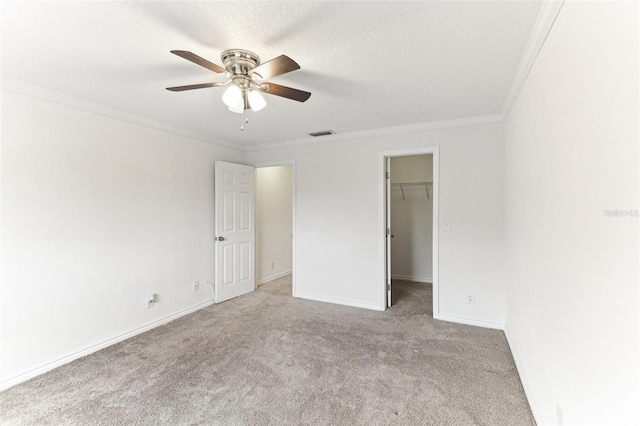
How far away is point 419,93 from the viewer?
8.30 feet

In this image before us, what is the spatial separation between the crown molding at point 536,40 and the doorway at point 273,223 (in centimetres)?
349

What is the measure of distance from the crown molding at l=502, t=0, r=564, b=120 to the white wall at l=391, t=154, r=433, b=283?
2.79m

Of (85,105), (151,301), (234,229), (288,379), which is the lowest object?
(288,379)

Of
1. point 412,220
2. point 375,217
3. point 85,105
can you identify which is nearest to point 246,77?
point 85,105

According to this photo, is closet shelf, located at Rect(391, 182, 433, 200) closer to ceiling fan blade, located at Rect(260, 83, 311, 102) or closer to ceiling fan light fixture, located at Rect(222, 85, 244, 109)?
ceiling fan blade, located at Rect(260, 83, 311, 102)

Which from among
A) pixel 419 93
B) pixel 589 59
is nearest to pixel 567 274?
pixel 589 59

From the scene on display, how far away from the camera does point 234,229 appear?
14.1ft

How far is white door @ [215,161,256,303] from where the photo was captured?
405cm

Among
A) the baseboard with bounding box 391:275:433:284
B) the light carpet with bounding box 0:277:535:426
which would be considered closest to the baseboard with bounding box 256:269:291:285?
the light carpet with bounding box 0:277:535:426

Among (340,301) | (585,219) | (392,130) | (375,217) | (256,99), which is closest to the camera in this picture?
(585,219)

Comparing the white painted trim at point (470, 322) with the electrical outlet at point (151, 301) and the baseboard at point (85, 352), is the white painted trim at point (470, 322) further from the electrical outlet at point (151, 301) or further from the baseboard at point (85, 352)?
the electrical outlet at point (151, 301)

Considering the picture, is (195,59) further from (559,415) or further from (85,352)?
(85,352)

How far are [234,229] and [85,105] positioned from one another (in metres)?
2.22

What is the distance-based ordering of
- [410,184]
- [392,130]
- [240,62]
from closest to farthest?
[240,62]
[392,130]
[410,184]
